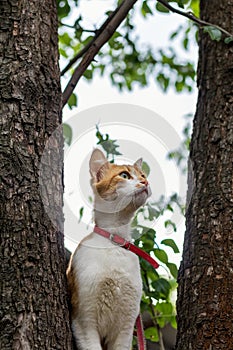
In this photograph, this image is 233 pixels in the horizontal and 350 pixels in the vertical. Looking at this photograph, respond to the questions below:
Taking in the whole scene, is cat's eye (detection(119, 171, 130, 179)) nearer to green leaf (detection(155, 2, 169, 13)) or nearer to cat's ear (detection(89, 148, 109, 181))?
cat's ear (detection(89, 148, 109, 181))

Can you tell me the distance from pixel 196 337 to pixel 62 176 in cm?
72

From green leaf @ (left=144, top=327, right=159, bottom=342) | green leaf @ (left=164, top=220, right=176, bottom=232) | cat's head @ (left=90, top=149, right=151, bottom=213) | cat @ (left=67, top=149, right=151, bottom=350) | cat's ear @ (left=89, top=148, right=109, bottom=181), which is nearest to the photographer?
cat @ (left=67, top=149, right=151, bottom=350)

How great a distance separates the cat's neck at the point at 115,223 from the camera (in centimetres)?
220

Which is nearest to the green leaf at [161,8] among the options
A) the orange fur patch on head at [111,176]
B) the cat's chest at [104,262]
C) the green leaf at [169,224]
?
the orange fur patch on head at [111,176]

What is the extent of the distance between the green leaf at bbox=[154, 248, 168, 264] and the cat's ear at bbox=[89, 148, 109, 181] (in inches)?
17.8

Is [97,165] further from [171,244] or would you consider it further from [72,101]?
[72,101]

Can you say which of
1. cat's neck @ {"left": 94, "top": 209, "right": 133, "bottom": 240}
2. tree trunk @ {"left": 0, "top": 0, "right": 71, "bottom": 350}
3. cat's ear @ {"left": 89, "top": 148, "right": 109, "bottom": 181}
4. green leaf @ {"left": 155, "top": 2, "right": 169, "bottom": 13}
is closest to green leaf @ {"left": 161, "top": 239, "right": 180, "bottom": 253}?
cat's neck @ {"left": 94, "top": 209, "right": 133, "bottom": 240}

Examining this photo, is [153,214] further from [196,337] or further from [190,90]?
[190,90]

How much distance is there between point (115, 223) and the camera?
87.2 inches

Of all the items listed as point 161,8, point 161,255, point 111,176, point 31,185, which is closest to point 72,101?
point 161,8

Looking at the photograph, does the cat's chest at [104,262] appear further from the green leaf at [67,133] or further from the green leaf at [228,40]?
the green leaf at [228,40]

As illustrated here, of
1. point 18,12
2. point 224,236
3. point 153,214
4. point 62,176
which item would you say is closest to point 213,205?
point 224,236

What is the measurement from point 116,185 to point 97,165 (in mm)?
136

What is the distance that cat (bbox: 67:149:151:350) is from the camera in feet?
6.58
